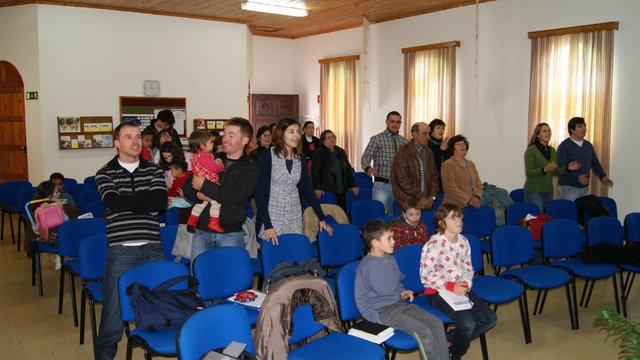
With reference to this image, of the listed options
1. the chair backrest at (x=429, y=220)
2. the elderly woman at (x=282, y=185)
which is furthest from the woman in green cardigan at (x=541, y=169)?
the elderly woman at (x=282, y=185)

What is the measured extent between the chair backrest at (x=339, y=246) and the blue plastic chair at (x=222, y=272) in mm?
874

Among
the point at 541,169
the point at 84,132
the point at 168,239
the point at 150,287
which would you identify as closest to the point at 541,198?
the point at 541,169

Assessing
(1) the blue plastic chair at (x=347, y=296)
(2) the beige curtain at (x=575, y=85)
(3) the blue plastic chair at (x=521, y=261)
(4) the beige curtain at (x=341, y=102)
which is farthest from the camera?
(4) the beige curtain at (x=341, y=102)

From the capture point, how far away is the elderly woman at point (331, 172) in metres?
7.15

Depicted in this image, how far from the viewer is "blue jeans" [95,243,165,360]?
3.42m

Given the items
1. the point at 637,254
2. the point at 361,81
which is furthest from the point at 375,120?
the point at 637,254

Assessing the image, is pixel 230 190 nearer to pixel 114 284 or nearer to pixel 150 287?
pixel 150 287

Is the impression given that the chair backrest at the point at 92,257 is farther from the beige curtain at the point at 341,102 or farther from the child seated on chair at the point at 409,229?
the beige curtain at the point at 341,102

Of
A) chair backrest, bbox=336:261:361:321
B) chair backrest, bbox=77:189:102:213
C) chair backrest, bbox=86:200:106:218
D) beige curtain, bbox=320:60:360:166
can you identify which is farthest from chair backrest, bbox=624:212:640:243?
beige curtain, bbox=320:60:360:166

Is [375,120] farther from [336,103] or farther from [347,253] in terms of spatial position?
[347,253]

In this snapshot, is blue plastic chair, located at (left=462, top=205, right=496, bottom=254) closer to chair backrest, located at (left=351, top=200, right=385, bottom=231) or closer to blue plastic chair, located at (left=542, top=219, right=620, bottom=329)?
blue plastic chair, located at (left=542, top=219, right=620, bottom=329)

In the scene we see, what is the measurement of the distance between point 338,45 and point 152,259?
9336 mm

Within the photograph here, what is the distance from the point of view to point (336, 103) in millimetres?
12188

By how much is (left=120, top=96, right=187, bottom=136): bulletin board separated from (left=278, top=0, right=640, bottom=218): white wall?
3613 millimetres
